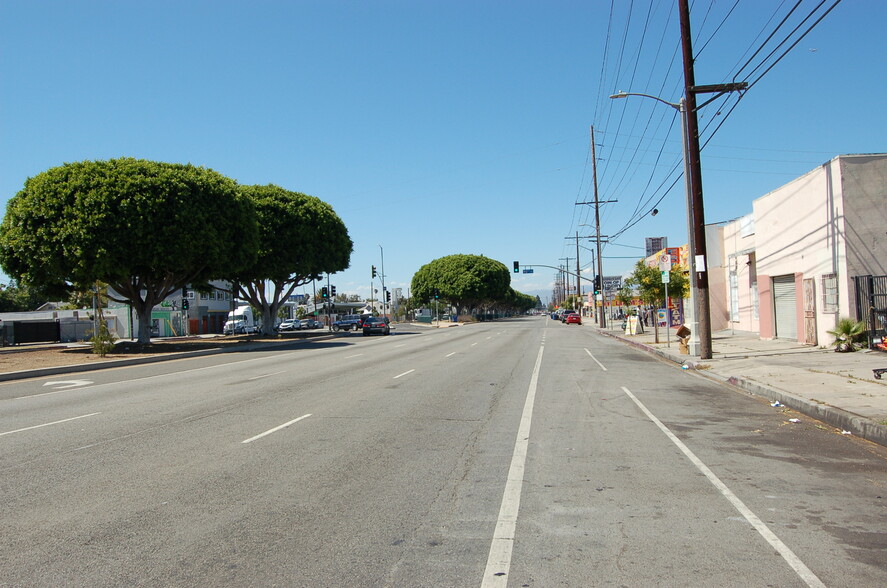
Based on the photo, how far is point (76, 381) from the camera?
18969 millimetres

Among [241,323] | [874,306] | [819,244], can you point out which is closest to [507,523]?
[874,306]

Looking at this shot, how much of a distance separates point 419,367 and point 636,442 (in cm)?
1185

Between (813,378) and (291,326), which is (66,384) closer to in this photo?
(813,378)

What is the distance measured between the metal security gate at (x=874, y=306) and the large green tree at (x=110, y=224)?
2773 cm

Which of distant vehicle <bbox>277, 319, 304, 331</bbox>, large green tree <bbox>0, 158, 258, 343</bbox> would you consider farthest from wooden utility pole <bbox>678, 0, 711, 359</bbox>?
distant vehicle <bbox>277, 319, 304, 331</bbox>

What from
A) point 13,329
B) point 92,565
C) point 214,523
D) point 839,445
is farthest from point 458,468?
point 13,329

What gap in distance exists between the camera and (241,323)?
7606 cm

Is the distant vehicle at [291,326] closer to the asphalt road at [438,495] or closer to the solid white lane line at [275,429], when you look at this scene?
the asphalt road at [438,495]

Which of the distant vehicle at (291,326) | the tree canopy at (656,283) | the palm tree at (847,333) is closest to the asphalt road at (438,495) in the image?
the palm tree at (847,333)

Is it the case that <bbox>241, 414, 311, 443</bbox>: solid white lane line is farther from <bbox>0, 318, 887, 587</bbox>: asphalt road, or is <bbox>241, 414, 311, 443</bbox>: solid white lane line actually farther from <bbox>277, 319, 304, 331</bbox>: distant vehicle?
<bbox>277, 319, 304, 331</bbox>: distant vehicle

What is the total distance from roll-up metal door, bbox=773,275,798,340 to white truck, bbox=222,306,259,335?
51760mm

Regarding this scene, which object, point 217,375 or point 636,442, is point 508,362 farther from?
point 636,442

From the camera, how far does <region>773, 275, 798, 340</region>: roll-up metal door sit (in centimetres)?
2466

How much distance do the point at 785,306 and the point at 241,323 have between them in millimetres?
62215
